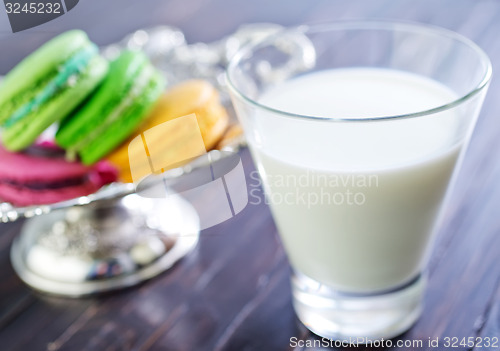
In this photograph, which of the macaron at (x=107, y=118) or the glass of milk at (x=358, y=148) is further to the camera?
the macaron at (x=107, y=118)

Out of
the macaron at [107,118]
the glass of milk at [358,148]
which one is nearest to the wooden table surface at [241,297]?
the glass of milk at [358,148]

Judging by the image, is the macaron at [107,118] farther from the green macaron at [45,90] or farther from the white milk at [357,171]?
the white milk at [357,171]

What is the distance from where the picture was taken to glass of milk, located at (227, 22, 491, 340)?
19.2 inches

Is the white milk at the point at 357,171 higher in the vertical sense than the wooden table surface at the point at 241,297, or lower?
higher

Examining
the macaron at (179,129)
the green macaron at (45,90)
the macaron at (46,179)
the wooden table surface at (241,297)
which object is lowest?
the wooden table surface at (241,297)

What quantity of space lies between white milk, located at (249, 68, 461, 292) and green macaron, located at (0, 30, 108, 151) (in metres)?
0.22

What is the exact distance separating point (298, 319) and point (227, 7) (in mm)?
822

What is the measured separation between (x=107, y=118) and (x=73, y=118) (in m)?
0.04

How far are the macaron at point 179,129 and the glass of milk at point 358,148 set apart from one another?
104 mm

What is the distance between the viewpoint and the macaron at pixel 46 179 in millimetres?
691

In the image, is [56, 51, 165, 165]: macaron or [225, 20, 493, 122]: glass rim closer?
[225, 20, 493, 122]: glass rim

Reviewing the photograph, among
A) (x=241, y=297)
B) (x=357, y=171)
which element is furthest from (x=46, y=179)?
(x=357, y=171)

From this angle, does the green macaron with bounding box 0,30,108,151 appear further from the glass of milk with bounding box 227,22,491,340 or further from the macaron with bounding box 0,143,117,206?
the glass of milk with bounding box 227,22,491,340

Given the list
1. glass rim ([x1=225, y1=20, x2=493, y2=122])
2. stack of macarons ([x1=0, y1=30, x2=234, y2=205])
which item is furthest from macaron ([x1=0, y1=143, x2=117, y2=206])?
glass rim ([x1=225, y1=20, x2=493, y2=122])
